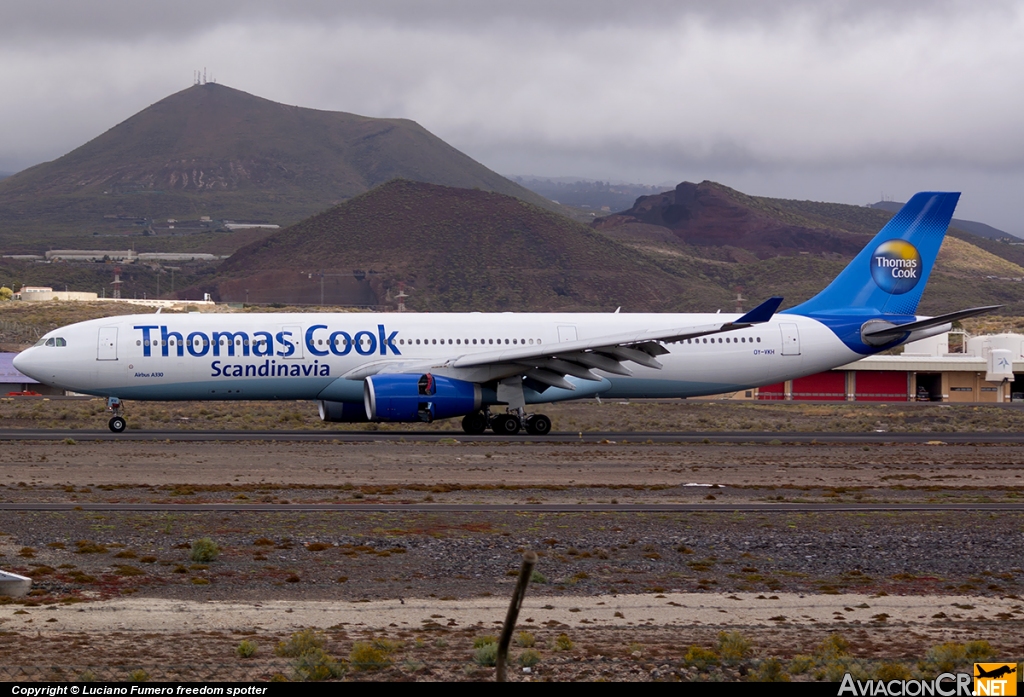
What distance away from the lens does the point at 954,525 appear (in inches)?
717

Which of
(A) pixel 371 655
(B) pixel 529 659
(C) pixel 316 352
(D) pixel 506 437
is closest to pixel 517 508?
(B) pixel 529 659

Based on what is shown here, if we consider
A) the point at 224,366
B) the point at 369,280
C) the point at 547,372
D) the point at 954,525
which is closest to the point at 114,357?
the point at 224,366

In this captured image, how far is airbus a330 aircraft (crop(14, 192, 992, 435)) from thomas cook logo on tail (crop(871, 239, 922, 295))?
1.44 metres

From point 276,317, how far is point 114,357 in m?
4.79

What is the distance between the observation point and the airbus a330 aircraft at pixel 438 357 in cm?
3322

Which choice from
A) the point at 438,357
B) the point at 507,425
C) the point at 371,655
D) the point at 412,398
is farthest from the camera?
the point at 438,357

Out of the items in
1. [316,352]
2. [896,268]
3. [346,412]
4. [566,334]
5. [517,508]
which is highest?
[896,268]

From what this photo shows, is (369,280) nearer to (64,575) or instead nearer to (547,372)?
(547,372)

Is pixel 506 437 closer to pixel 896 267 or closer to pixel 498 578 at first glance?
pixel 896 267

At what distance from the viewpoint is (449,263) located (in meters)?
150

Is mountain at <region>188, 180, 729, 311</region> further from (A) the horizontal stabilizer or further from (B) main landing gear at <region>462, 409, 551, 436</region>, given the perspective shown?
(B) main landing gear at <region>462, 409, 551, 436</region>

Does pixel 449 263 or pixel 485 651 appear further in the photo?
pixel 449 263

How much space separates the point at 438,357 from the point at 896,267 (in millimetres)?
15346

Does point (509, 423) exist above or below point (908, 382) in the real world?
below
